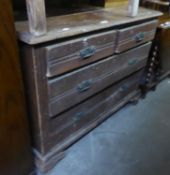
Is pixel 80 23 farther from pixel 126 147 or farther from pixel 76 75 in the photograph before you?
pixel 126 147

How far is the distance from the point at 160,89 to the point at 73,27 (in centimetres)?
155

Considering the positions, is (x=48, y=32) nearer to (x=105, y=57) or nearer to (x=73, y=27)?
(x=73, y=27)

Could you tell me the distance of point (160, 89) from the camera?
227 cm

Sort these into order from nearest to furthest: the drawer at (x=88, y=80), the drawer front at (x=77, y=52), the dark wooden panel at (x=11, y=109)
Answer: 1. the dark wooden panel at (x=11, y=109)
2. the drawer front at (x=77, y=52)
3. the drawer at (x=88, y=80)

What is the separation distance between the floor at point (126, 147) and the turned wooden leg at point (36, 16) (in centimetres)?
86

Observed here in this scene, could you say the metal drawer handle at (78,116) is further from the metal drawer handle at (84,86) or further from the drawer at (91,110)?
the metal drawer handle at (84,86)

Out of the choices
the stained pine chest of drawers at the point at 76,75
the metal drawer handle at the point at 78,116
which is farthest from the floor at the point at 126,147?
the metal drawer handle at the point at 78,116

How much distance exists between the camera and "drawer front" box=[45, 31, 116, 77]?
3.14 ft

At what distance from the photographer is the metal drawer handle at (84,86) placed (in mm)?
1187

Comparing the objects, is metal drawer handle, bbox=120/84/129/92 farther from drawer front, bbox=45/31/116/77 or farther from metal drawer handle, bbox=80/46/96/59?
metal drawer handle, bbox=80/46/96/59

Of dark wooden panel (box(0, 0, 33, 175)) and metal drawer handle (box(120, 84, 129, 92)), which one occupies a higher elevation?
dark wooden panel (box(0, 0, 33, 175))

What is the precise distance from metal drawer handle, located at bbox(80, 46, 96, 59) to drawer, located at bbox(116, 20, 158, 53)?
0.78ft

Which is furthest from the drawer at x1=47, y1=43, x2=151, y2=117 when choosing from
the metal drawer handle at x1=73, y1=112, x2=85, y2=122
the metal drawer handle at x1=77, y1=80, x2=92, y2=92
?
the metal drawer handle at x1=73, y1=112, x2=85, y2=122

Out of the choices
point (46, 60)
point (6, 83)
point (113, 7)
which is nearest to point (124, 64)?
point (113, 7)
